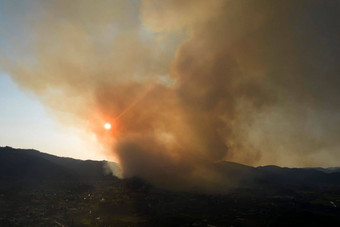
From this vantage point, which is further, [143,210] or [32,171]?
[32,171]

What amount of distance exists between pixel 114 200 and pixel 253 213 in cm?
4678

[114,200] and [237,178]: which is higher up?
[237,178]

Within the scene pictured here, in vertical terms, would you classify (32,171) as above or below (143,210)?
above

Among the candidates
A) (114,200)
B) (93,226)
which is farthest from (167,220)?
(114,200)

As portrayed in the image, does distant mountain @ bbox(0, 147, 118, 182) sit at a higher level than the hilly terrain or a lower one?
higher

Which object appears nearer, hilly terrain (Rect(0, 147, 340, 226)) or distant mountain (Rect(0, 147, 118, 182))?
→ hilly terrain (Rect(0, 147, 340, 226))

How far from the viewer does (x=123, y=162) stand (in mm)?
143500

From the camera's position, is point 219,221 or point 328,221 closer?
point 219,221

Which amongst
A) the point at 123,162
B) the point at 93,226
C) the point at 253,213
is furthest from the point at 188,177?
the point at 93,226

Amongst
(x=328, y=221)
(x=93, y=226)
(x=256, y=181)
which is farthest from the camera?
(x=256, y=181)

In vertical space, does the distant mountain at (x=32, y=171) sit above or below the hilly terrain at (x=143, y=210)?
above

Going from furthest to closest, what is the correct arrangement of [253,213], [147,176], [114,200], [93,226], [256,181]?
[256,181]
[147,176]
[114,200]
[253,213]
[93,226]

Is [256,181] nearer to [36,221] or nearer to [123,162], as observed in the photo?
[123,162]

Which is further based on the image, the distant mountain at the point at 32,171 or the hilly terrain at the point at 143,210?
the distant mountain at the point at 32,171
